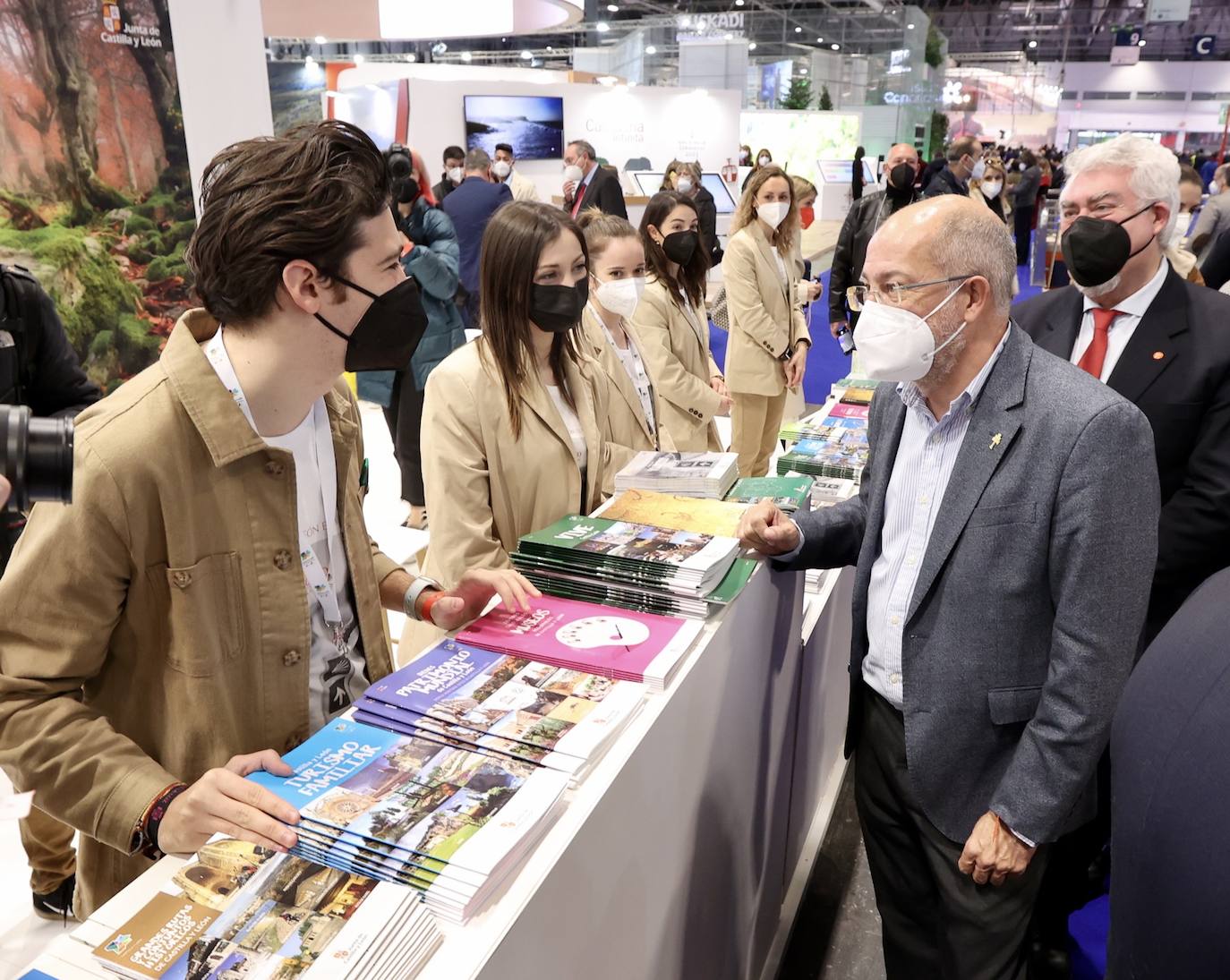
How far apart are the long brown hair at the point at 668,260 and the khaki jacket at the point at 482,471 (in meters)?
1.96

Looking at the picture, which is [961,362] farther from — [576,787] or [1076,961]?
[1076,961]

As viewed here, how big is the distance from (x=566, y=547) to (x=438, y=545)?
52 cm

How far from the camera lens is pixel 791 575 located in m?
2.27

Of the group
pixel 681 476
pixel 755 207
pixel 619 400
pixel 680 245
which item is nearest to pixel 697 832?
pixel 681 476

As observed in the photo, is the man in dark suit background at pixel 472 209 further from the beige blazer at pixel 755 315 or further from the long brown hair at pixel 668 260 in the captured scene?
the long brown hair at pixel 668 260

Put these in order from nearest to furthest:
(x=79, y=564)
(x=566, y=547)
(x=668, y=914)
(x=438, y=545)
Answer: (x=79, y=564)
(x=668, y=914)
(x=566, y=547)
(x=438, y=545)

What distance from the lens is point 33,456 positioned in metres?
0.83

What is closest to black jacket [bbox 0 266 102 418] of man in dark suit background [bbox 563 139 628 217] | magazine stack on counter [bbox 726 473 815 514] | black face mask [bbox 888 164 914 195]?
magazine stack on counter [bbox 726 473 815 514]

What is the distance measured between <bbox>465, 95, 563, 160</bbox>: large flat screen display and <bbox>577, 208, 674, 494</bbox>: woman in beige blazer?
365 inches

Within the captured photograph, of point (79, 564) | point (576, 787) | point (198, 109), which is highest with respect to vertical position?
point (198, 109)

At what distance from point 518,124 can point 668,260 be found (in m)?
10.1

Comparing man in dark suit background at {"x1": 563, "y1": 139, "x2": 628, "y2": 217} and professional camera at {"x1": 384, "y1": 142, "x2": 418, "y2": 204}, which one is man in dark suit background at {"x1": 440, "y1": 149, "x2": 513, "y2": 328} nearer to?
man in dark suit background at {"x1": 563, "y1": 139, "x2": 628, "y2": 217}

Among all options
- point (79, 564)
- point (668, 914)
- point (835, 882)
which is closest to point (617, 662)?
point (668, 914)

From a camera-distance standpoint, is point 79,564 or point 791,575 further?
point 791,575
